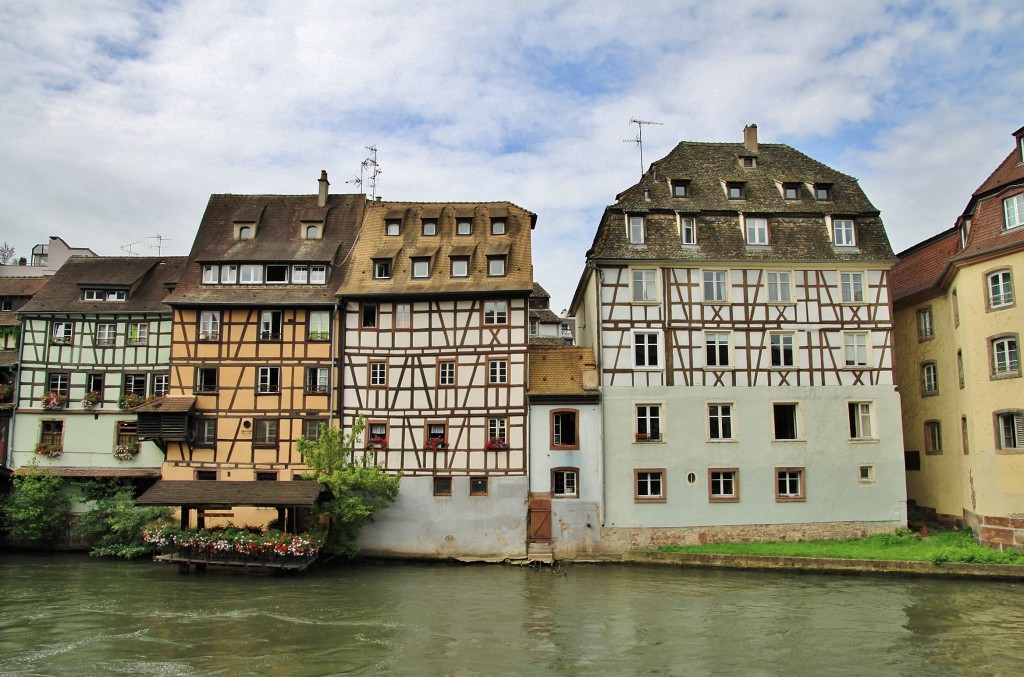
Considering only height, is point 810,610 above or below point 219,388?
below

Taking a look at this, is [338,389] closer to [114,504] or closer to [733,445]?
[114,504]

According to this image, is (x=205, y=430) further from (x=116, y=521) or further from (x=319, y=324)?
(x=319, y=324)

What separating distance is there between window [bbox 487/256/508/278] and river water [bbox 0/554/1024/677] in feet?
36.9

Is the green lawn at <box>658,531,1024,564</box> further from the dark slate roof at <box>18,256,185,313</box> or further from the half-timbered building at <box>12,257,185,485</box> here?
the dark slate roof at <box>18,256,185,313</box>

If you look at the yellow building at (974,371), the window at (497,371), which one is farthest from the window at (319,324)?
the yellow building at (974,371)

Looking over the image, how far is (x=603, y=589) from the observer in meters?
23.7

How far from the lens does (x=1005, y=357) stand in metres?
26.6

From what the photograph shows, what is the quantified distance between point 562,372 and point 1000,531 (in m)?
15.6

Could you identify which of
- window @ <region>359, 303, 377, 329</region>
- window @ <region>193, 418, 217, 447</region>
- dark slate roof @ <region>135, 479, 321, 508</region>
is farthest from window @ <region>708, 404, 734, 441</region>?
window @ <region>193, 418, 217, 447</region>

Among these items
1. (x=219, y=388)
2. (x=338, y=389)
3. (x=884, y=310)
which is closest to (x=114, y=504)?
(x=219, y=388)

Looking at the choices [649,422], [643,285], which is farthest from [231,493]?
[643,285]

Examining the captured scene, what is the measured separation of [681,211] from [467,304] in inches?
357

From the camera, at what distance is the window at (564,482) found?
28969 millimetres

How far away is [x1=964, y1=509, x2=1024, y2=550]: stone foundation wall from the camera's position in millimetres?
25375
